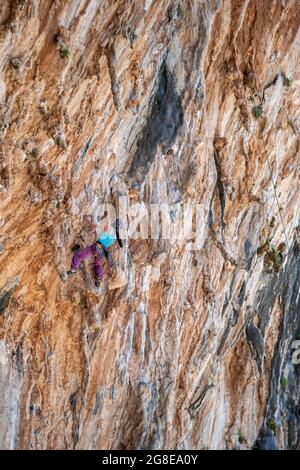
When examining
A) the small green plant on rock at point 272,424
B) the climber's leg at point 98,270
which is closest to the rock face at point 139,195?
the climber's leg at point 98,270

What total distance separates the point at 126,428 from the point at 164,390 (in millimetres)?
1263

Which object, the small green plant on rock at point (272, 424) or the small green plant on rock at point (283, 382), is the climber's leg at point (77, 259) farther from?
the small green plant on rock at point (272, 424)

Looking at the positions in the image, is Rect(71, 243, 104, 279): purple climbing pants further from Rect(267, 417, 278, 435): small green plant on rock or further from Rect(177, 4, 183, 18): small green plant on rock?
Rect(267, 417, 278, 435): small green plant on rock

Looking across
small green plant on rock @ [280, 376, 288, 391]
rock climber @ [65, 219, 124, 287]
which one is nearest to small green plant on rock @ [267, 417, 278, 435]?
small green plant on rock @ [280, 376, 288, 391]

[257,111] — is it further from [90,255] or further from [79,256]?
[79,256]

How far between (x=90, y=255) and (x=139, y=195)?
1.65m

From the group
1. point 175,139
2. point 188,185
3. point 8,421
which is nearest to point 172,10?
point 175,139

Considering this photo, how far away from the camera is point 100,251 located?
13.2m

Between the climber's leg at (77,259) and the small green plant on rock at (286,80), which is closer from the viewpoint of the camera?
the climber's leg at (77,259)

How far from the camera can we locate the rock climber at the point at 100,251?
A: 12925 mm

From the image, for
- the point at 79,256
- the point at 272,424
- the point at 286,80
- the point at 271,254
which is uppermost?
the point at 286,80

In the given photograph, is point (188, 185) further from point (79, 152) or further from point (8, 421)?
point (8, 421)

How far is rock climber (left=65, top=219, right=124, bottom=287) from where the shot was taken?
1293 cm

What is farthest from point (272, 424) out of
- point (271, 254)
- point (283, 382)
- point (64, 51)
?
point (64, 51)
